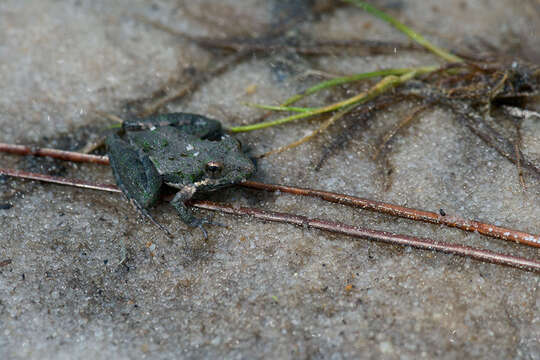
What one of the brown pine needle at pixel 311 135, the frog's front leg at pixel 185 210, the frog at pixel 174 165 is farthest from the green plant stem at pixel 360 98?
the frog's front leg at pixel 185 210

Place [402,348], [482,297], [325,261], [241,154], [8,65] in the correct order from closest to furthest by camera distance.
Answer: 1. [402,348]
2. [482,297]
3. [325,261]
4. [241,154]
5. [8,65]

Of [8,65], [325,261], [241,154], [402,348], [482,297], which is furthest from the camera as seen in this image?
[8,65]

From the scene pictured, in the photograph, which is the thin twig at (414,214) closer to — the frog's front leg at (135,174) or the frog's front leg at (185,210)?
the frog's front leg at (185,210)

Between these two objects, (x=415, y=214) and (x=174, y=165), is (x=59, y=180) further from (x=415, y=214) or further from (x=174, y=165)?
(x=415, y=214)

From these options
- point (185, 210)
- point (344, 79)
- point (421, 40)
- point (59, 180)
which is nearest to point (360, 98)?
point (344, 79)

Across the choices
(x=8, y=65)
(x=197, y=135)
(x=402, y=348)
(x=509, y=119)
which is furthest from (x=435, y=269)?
(x=8, y=65)

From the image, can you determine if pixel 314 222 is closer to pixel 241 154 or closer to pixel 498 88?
pixel 241 154
